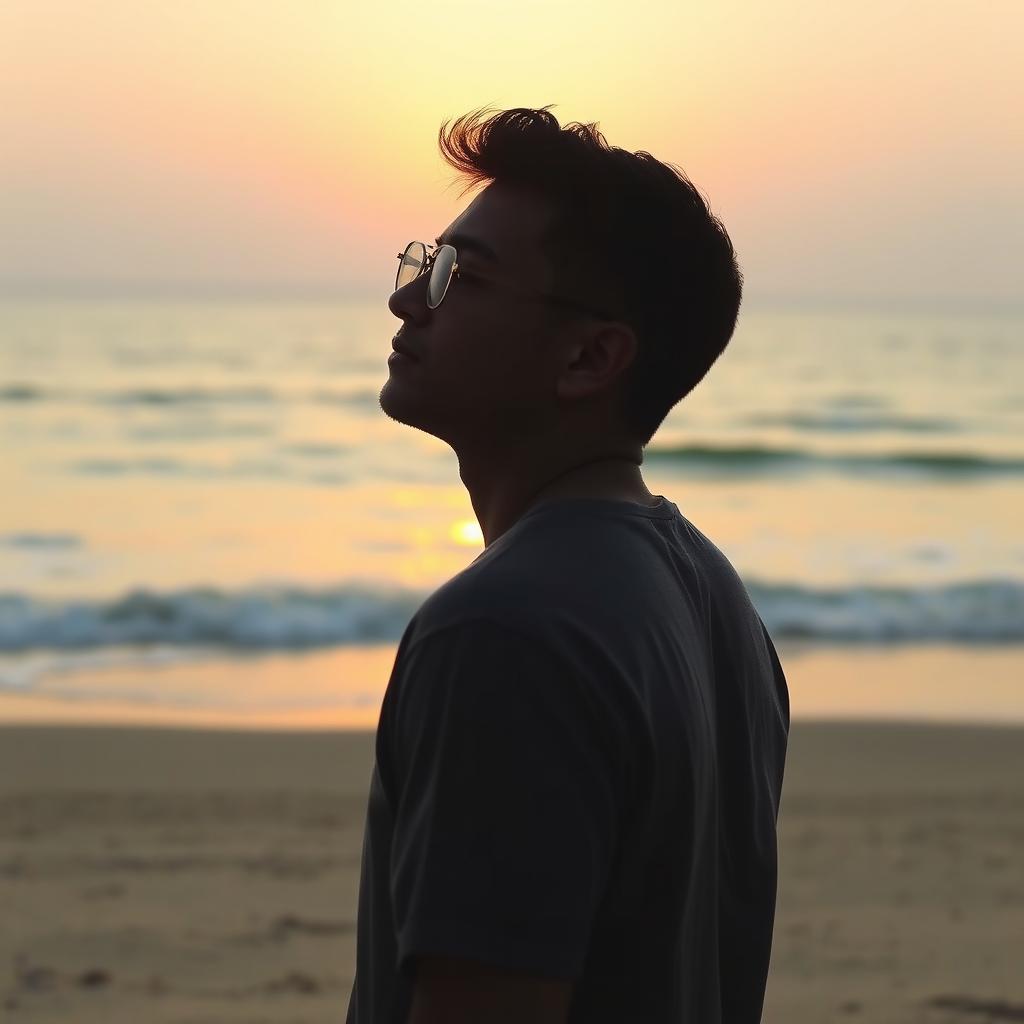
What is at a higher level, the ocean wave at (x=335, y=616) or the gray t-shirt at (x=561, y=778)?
the ocean wave at (x=335, y=616)

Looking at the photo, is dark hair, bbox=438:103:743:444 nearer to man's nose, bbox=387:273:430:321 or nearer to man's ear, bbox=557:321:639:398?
man's ear, bbox=557:321:639:398

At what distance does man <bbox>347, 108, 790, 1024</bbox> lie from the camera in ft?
4.32

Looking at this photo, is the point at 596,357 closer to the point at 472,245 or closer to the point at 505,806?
the point at 472,245

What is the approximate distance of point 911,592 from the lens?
567 inches

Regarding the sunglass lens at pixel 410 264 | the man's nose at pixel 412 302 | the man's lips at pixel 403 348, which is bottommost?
the man's lips at pixel 403 348

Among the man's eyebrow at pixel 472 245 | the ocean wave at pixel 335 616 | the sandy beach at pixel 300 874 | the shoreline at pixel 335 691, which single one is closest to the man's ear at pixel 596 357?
the man's eyebrow at pixel 472 245

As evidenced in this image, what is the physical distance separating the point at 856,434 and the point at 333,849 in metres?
23.0

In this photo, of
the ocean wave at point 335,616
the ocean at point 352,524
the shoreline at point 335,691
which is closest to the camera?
the shoreline at point 335,691

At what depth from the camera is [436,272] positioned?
6.09ft

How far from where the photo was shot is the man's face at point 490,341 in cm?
176

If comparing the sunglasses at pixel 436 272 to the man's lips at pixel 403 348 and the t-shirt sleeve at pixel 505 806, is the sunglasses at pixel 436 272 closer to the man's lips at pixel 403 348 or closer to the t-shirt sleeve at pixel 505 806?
the man's lips at pixel 403 348

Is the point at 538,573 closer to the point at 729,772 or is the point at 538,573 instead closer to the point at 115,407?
A: the point at 729,772

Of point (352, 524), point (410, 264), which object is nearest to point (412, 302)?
point (410, 264)

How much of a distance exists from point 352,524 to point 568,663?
57.0 feet
